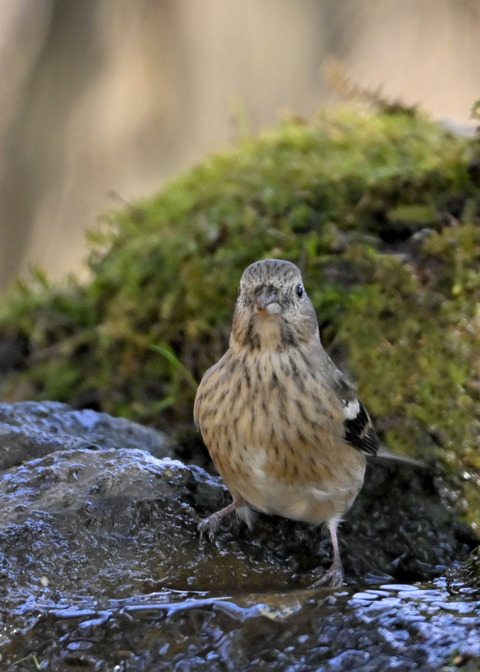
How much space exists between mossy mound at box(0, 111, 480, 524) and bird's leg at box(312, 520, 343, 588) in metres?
0.71

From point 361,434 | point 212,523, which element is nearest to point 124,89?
point 361,434

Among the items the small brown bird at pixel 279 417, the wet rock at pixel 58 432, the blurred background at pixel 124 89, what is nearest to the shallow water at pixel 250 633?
the small brown bird at pixel 279 417

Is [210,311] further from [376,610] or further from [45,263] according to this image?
[45,263]

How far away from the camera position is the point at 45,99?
1135 centimetres

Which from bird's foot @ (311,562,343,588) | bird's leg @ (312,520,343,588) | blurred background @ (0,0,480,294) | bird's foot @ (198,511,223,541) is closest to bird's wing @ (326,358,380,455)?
bird's leg @ (312,520,343,588)

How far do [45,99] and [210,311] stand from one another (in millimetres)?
7058

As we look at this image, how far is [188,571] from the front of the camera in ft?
10.9

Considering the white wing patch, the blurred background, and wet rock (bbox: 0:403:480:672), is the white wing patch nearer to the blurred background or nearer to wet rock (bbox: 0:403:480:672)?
wet rock (bbox: 0:403:480:672)

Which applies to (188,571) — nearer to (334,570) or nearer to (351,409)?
(334,570)

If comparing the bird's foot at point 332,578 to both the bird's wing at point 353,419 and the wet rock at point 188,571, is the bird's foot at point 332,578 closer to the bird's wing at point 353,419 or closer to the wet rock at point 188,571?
the wet rock at point 188,571

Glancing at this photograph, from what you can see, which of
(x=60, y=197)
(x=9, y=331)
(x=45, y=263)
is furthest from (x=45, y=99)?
(x=9, y=331)

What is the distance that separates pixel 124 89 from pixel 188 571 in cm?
904

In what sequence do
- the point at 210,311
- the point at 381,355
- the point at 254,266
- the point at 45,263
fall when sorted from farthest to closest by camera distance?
1. the point at 45,263
2. the point at 210,311
3. the point at 381,355
4. the point at 254,266

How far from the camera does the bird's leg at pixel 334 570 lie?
346 cm
